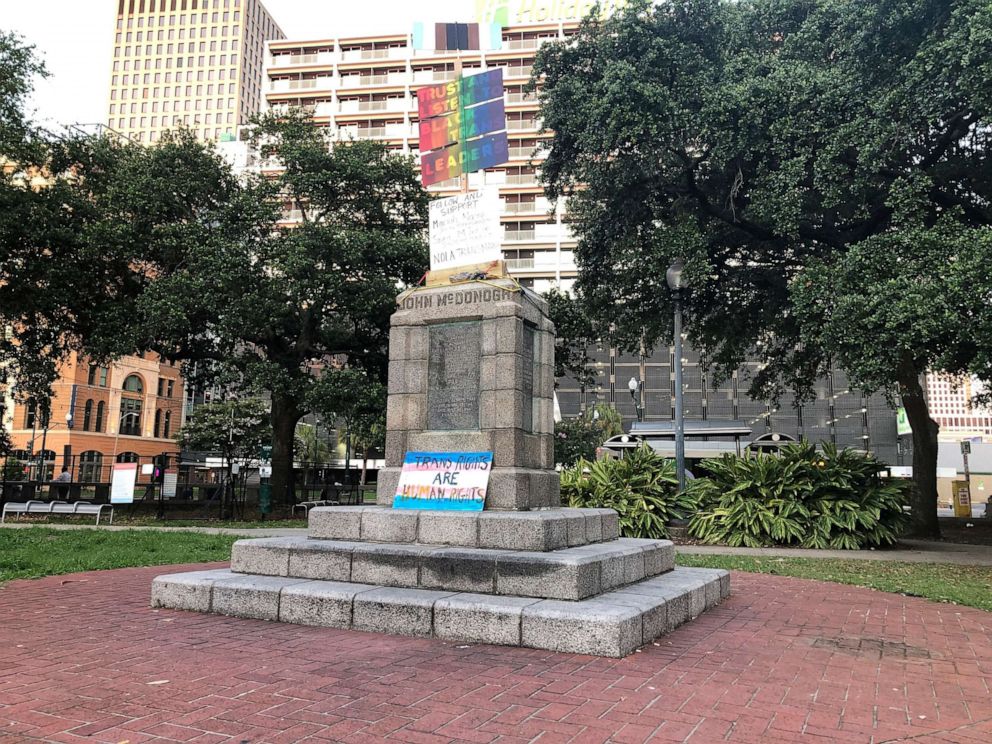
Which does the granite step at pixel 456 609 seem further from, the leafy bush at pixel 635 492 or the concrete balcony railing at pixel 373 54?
the concrete balcony railing at pixel 373 54

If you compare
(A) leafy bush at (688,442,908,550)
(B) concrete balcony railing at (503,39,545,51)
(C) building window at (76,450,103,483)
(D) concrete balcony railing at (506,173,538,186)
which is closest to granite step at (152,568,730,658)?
(A) leafy bush at (688,442,908,550)

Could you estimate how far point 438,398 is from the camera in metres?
8.62

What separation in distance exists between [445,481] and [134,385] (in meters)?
76.0

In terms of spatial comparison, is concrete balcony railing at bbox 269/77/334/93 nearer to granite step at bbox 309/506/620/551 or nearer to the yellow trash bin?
the yellow trash bin

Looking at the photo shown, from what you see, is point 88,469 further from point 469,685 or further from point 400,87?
point 400,87

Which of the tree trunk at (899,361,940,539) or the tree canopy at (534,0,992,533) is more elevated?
the tree canopy at (534,0,992,533)

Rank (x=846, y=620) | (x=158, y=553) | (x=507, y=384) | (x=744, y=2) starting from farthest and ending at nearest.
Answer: (x=744, y=2) → (x=158, y=553) → (x=507, y=384) → (x=846, y=620)

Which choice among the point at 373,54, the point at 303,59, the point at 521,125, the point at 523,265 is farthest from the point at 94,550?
the point at 303,59

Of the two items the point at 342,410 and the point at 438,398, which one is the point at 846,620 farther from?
the point at 342,410

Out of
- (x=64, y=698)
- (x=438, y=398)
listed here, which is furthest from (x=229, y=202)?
(x=64, y=698)

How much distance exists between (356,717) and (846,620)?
526cm

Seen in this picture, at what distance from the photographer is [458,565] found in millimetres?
6477

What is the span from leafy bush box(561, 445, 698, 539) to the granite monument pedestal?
7.19 metres

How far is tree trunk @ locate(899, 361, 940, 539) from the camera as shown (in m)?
18.1
